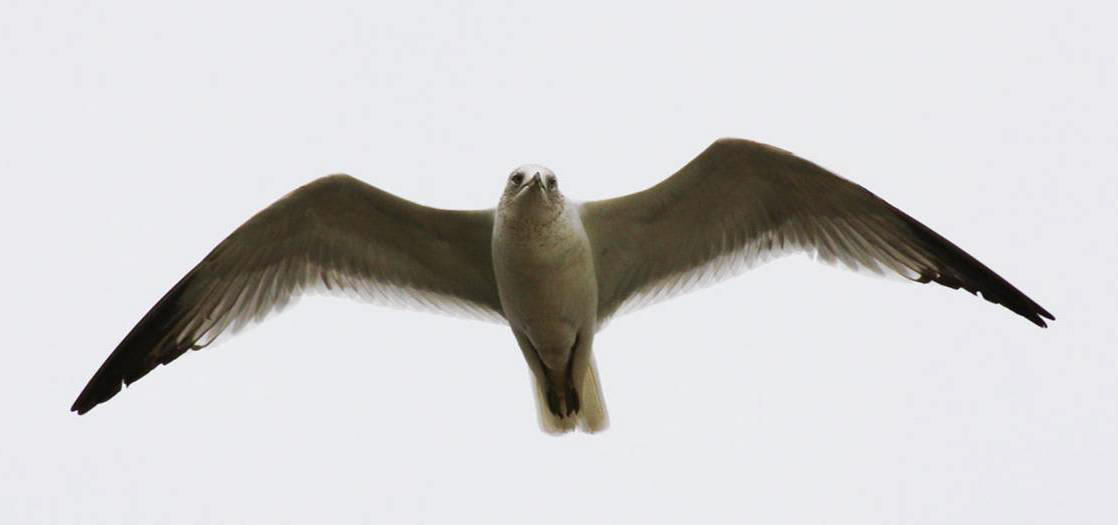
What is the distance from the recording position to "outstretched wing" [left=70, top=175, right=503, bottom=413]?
26.9 feet

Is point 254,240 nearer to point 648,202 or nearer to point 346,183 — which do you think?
point 346,183

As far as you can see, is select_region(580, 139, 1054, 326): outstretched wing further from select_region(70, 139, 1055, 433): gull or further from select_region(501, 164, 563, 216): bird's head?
select_region(501, 164, 563, 216): bird's head

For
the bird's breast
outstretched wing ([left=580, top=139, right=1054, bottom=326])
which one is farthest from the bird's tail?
the bird's breast

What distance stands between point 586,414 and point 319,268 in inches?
67.2

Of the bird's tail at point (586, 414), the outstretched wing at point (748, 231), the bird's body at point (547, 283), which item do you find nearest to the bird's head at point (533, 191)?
the bird's body at point (547, 283)

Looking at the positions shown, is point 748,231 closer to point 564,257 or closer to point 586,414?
point 564,257

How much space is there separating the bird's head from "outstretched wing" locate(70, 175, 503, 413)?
593 millimetres

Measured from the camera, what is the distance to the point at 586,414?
8.59 metres

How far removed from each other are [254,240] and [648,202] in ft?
7.09

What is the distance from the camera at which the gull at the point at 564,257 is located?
26.1ft

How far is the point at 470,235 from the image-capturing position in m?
8.24

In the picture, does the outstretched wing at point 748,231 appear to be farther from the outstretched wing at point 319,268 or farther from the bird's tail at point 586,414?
the outstretched wing at point 319,268

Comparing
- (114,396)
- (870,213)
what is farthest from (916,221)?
(114,396)

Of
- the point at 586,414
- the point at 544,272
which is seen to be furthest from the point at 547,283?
the point at 586,414
